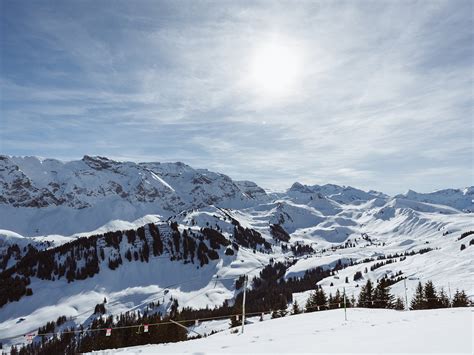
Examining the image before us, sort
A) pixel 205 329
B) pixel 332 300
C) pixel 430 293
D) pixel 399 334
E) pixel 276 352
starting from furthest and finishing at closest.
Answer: pixel 205 329 < pixel 332 300 < pixel 430 293 < pixel 399 334 < pixel 276 352

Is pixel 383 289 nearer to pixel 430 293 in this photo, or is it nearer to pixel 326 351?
pixel 430 293

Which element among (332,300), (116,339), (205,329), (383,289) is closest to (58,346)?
(205,329)

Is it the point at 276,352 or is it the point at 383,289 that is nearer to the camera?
the point at 276,352

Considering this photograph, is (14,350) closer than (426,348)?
No

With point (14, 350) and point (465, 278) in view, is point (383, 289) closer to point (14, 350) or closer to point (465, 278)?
point (465, 278)

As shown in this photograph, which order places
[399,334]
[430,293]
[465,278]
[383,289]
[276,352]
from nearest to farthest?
1. [276,352]
2. [399,334]
3. [430,293]
4. [383,289]
5. [465,278]

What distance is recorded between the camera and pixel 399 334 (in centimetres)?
1736

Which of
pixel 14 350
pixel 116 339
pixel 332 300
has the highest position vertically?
pixel 332 300

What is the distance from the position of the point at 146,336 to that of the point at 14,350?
137158 mm

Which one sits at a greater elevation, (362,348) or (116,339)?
(362,348)

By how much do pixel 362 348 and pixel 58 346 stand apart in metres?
193

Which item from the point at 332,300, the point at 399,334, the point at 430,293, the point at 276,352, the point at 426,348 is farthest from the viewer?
the point at 332,300

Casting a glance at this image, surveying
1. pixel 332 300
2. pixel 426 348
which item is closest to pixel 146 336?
pixel 332 300

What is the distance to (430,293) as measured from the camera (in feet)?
241
